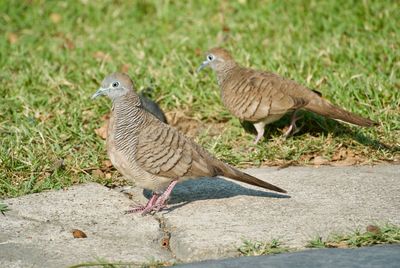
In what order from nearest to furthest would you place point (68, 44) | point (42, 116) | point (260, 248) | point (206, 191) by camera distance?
point (260, 248) → point (206, 191) → point (42, 116) → point (68, 44)

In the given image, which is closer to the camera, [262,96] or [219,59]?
[262,96]

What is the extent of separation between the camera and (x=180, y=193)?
5.15 m

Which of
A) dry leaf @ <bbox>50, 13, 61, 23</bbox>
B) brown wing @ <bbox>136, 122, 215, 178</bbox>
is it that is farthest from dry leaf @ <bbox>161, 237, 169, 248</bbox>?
dry leaf @ <bbox>50, 13, 61, 23</bbox>

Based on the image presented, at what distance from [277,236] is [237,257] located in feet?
1.24

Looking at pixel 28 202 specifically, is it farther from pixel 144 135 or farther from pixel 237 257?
pixel 237 257

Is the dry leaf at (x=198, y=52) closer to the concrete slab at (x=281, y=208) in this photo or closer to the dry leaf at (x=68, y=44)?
the dry leaf at (x=68, y=44)

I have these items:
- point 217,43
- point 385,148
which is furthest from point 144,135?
point 217,43

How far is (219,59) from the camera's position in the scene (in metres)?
6.53

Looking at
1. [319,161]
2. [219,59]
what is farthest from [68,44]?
[319,161]

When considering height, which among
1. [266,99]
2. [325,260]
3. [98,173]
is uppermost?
[266,99]

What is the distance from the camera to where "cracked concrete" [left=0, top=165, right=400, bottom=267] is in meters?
4.10

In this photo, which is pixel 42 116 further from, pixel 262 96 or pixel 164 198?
pixel 164 198

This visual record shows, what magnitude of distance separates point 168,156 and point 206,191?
1.82 feet

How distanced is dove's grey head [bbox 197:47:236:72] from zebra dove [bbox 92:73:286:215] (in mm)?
1708
